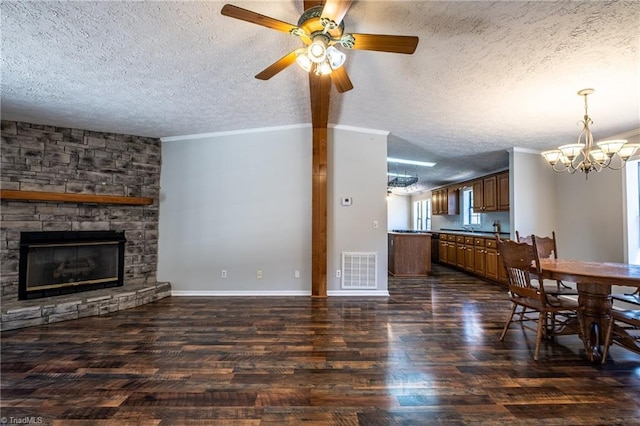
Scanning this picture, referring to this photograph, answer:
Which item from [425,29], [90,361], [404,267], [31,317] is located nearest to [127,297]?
[31,317]

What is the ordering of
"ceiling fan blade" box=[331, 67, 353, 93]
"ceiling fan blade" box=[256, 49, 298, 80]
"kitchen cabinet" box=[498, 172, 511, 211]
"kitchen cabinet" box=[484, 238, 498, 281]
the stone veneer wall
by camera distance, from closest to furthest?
1. "ceiling fan blade" box=[256, 49, 298, 80]
2. "ceiling fan blade" box=[331, 67, 353, 93]
3. the stone veneer wall
4. "kitchen cabinet" box=[484, 238, 498, 281]
5. "kitchen cabinet" box=[498, 172, 511, 211]

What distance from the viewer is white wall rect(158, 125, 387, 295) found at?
4.46 metres

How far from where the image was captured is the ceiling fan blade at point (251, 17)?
161cm

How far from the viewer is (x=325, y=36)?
1819mm

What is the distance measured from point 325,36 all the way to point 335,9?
0.62ft

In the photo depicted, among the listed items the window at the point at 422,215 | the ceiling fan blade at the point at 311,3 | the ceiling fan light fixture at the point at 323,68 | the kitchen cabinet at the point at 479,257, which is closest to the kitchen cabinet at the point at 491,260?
the kitchen cabinet at the point at 479,257

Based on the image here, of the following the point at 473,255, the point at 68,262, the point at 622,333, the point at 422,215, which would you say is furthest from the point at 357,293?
the point at 422,215

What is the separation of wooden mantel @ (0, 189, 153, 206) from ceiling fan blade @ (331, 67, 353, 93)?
11.5ft

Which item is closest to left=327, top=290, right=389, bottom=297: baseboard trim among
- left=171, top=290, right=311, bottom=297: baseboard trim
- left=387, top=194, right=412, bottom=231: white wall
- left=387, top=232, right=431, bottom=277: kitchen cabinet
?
left=171, top=290, right=311, bottom=297: baseboard trim

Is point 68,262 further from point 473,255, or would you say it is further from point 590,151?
point 473,255

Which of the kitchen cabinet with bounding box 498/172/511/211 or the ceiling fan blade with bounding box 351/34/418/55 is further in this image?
the kitchen cabinet with bounding box 498/172/511/211

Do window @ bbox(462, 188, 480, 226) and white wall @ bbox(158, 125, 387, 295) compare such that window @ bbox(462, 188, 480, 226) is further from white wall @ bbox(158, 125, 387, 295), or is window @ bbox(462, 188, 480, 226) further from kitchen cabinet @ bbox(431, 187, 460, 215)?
white wall @ bbox(158, 125, 387, 295)

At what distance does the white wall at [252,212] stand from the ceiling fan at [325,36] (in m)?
2.56

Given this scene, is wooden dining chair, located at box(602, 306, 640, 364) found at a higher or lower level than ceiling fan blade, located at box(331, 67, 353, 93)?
lower
